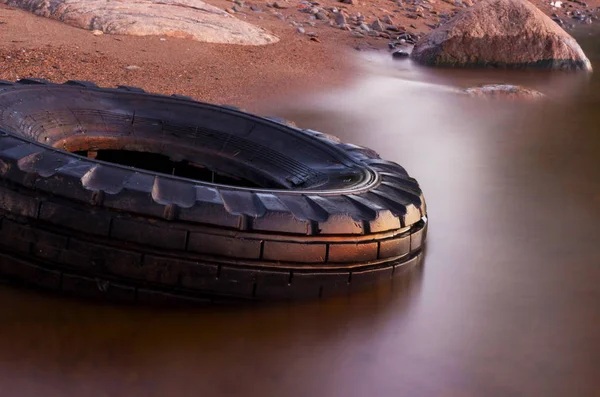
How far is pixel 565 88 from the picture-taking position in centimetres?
879

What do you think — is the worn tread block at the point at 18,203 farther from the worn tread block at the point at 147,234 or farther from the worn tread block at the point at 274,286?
the worn tread block at the point at 274,286

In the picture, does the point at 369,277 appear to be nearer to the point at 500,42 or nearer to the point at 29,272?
the point at 29,272

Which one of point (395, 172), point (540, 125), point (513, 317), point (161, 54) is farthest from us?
point (161, 54)

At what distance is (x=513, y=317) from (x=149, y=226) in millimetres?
1344

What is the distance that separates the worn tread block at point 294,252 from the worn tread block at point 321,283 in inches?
2.3

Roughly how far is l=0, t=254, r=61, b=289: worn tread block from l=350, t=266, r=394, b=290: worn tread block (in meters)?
1.04

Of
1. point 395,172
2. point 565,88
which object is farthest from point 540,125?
point 395,172

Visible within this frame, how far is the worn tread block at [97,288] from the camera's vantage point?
2.70 metres

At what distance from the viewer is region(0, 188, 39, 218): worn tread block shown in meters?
2.70

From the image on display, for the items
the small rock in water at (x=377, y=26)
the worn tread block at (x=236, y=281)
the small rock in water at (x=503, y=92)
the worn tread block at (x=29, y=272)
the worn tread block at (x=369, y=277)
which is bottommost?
the small rock in water at (x=377, y=26)

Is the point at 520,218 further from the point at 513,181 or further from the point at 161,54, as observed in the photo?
the point at 161,54

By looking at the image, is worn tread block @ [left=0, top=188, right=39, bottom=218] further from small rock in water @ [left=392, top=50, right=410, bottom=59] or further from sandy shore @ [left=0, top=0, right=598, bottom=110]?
small rock in water @ [left=392, top=50, right=410, bottom=59]

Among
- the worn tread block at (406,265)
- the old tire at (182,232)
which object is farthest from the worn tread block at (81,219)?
the worn tread block at (406,265)

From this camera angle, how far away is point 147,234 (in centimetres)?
265
